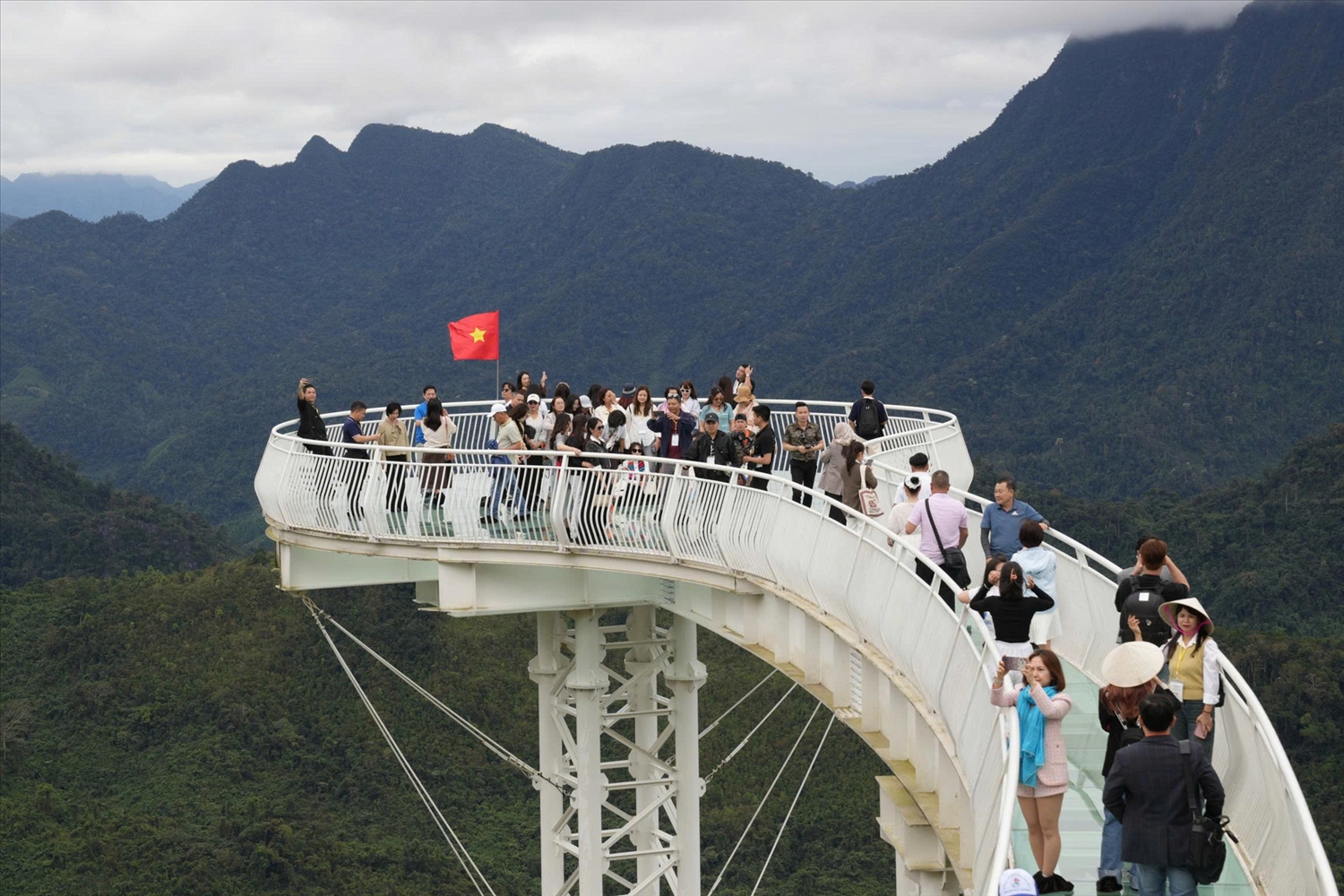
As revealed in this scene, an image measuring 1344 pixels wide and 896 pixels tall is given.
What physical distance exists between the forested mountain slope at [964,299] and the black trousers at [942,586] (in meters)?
82.7

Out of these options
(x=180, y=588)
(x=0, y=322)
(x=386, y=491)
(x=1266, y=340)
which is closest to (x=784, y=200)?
(x=0, y=322)

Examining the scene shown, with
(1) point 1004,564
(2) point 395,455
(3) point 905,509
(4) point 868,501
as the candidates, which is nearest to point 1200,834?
(1) point 1004,564

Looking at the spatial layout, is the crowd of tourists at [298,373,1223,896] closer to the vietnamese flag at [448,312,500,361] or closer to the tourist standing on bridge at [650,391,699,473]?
the tourist standing on bridge at [650,391,699,473]

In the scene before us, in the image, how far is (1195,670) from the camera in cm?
994

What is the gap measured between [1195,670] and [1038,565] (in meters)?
3.47

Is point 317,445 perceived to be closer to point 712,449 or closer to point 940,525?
point 712,449

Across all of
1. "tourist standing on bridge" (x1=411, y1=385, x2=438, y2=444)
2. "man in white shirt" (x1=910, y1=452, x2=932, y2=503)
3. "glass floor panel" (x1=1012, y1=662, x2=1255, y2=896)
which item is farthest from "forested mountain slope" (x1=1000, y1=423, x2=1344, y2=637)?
"glass floor panel" (x1=1012, y1=662, x2=1255, y2=896)

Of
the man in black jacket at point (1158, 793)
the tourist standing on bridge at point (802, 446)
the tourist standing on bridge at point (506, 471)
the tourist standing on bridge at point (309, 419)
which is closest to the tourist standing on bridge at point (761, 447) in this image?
the tourist standing on bridge at point (802, 446)

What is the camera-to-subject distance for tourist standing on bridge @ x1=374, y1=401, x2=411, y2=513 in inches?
782

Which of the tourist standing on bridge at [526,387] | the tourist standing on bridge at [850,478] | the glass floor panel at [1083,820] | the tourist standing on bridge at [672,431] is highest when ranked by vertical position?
the tourist standing on bridge at [526,387]

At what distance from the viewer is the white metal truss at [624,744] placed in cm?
2152

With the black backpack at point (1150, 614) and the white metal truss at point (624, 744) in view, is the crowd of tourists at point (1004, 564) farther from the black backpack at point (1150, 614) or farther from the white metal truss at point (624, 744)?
the white metal truss at point (624, 744)

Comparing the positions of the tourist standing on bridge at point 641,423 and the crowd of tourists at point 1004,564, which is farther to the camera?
the tourist standing on bridge at point 641,423

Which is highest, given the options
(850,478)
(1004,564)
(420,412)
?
(420,412)
